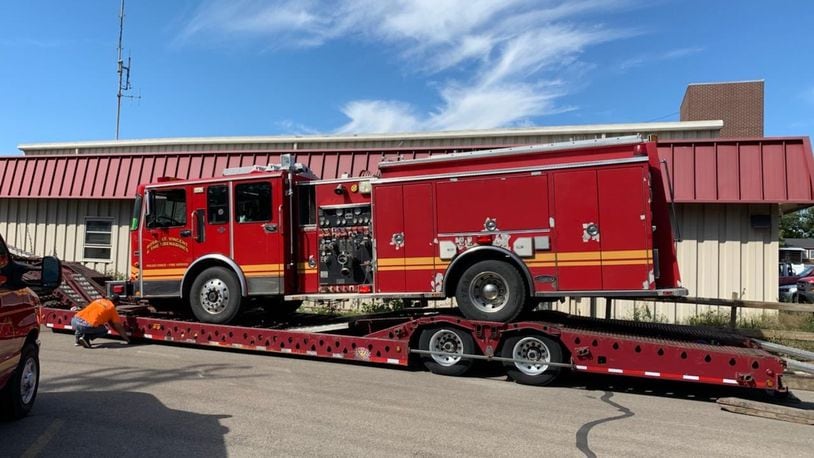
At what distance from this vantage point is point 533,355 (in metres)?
7.18

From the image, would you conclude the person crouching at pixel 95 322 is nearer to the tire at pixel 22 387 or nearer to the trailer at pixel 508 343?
the trailer at pixel 508 343

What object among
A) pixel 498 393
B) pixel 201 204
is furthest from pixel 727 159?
pixel 201 204

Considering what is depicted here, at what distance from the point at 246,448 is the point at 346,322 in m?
4.34

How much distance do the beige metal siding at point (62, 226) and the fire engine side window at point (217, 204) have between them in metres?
8.04

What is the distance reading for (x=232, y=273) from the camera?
876 centimetres

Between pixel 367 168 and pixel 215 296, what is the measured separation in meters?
5.19

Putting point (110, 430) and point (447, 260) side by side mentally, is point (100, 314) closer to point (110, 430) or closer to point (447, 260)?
point (110, 430)

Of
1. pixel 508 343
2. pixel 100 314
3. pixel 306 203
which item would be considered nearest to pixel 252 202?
pixel 306 203

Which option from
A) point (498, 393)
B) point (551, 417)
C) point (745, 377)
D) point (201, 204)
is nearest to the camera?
point (551, 417)

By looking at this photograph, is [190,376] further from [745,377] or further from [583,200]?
[745,377]

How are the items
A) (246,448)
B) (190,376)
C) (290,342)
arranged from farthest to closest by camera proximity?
(290,342)
(190,376)
(246,448)

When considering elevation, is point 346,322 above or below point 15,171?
below

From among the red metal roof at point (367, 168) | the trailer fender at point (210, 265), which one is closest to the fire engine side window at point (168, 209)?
the trailer fender at point (210, 265)

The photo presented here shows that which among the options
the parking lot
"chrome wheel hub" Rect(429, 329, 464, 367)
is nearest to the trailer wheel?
"chrome wheel hub" Rect(429, 329, 464, 367)
